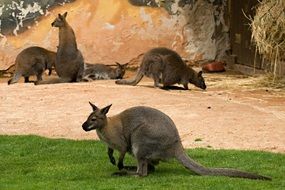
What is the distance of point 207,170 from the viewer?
23.6 feet

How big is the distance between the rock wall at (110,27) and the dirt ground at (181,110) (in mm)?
2978

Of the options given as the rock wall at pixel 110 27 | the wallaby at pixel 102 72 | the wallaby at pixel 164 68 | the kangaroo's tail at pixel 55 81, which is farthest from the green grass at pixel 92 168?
the rock wall at pixel 110 27

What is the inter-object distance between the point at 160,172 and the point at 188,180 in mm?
661

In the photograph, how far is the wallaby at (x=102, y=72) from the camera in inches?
623

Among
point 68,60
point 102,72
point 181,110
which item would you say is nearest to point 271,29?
point 181,110

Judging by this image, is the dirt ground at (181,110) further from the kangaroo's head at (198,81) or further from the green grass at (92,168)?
the green grass at (92,168)

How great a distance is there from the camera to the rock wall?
1669cm

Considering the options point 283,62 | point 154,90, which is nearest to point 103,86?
point 154,90

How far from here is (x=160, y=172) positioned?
766 centimetres

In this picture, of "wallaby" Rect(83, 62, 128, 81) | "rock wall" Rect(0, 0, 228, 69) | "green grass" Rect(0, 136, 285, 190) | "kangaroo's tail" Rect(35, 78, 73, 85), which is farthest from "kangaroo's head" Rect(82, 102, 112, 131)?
"rock wall" Rect(0, 0, 228, 69)

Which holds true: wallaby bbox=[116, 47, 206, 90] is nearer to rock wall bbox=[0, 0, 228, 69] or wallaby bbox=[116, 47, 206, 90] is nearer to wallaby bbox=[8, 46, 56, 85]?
wallaby bbox=[8, 46, 56, 85]

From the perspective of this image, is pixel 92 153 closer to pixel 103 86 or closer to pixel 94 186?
pixel 94 186

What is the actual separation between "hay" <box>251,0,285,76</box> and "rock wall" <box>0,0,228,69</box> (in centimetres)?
390

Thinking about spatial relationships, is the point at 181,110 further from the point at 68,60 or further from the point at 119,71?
the point at 119,71
